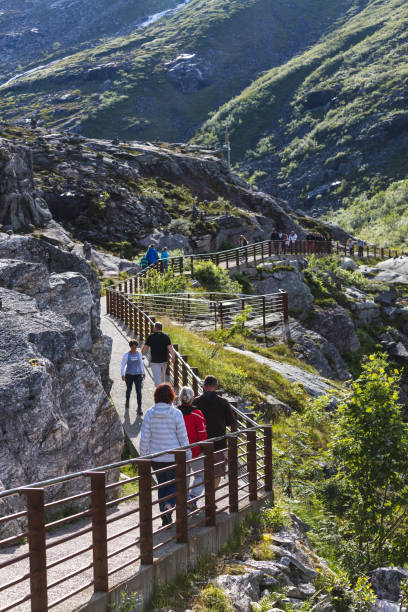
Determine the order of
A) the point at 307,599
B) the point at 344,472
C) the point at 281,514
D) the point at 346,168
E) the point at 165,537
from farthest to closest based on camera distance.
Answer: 1. the point at 346,168
2. the point at 344,472
3. the point at 281,514
4. the point at 307,599
5. the point at 165,537

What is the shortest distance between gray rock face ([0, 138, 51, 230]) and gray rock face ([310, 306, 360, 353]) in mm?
15684

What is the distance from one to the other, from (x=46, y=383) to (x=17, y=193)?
28.8 meters

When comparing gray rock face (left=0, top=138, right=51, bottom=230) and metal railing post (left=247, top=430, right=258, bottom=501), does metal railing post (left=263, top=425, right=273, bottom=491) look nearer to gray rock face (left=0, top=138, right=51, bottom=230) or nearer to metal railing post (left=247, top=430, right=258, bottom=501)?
metal railing post (left=247, top=430, right=258, bottom=501)

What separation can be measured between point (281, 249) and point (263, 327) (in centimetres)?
1582

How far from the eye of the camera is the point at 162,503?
7.95 metres

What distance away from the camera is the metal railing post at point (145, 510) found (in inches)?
266

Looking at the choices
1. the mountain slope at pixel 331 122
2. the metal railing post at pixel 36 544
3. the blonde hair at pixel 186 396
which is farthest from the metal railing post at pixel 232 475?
the mountain slope at pixel 331 122

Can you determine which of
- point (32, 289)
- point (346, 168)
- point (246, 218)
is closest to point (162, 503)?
point (32, 289)

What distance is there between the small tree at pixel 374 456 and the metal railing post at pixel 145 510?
16.0 ft

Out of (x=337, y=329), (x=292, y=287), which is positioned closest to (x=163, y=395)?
(x=337, y=329)

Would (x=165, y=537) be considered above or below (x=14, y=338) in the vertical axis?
below

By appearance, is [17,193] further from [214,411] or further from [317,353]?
[214,411]

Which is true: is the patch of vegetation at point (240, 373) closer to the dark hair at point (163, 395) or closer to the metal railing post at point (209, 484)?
the metal railing post at point (209, 484)

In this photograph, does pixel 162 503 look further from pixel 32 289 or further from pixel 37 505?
pixel 32 289
